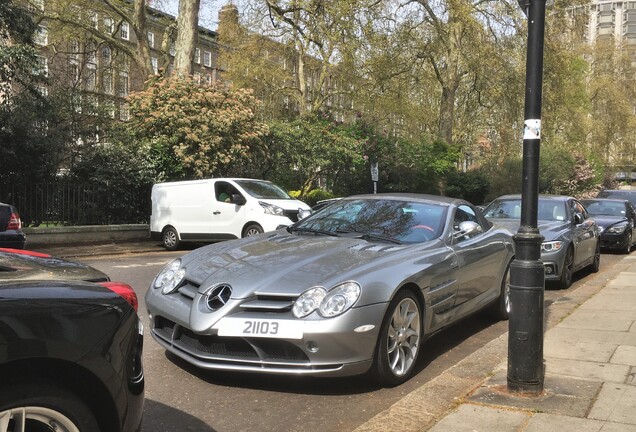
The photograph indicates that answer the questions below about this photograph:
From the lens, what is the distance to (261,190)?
15359mm

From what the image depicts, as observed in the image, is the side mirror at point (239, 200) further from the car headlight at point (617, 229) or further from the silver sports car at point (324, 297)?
the car headlight at point (617, 229)

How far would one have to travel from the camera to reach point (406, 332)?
475 centimetres

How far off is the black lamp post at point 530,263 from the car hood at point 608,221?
13.4m

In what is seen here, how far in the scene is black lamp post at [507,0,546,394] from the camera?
423 cm

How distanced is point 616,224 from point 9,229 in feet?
47.3

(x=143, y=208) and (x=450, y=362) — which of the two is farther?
(x=143, y=208)

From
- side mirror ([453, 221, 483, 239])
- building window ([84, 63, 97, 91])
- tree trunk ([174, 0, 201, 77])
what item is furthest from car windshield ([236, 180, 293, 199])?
building window ([84, 63, 97, 91])

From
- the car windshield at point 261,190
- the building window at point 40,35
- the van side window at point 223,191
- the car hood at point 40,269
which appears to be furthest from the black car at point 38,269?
the building window at point 40,35

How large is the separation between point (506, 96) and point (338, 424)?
96.4ft

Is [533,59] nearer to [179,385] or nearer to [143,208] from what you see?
[179,385]

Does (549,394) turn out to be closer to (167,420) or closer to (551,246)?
(167,420)

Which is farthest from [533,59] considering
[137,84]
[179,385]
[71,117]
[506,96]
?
[137,84]

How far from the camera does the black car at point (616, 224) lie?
16.1 metres

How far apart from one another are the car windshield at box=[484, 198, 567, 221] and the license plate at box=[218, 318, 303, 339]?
25.9 feet
